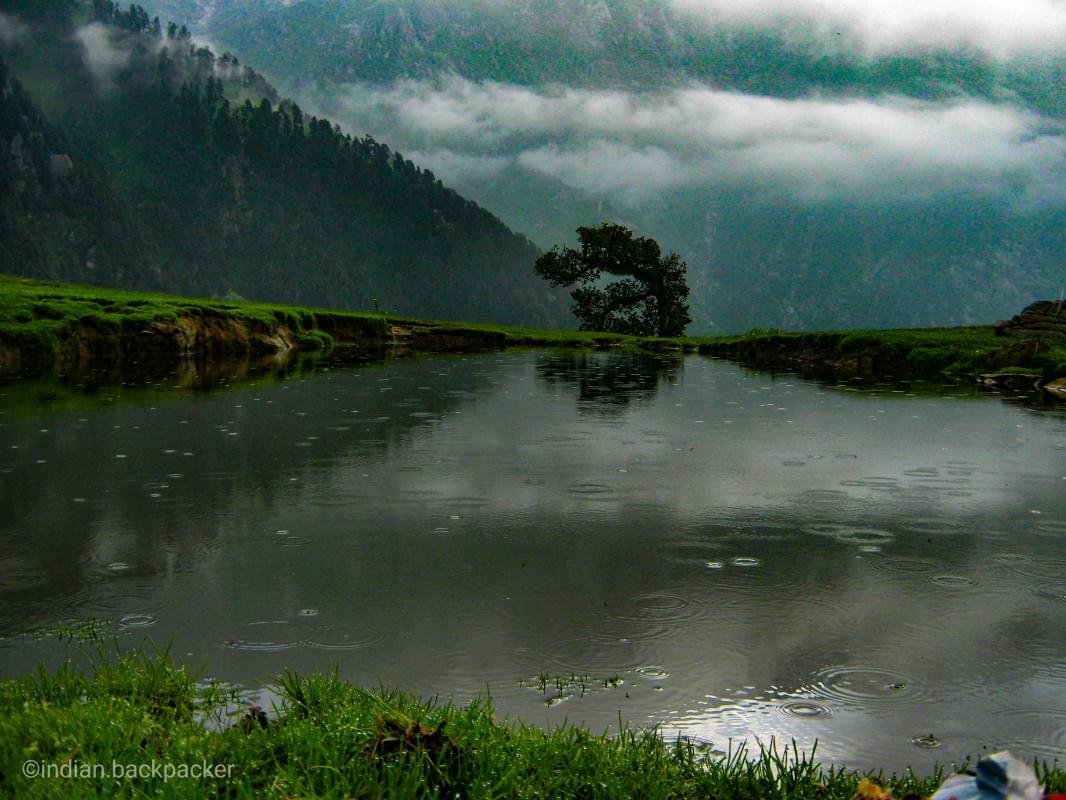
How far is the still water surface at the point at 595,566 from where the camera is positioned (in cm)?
493

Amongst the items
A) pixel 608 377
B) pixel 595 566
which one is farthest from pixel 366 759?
pixel 608 377

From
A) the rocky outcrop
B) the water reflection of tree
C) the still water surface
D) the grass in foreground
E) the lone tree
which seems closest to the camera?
the grass in foreground

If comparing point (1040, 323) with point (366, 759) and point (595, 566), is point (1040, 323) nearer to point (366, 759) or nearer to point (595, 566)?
point (595, 566)

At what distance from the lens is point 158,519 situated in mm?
8758

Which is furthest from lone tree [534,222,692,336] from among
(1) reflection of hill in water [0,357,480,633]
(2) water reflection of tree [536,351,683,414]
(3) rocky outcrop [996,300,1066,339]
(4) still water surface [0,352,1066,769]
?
(4) still water surface [0,352,1066,769]

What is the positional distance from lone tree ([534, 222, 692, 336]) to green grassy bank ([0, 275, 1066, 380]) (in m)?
29.9

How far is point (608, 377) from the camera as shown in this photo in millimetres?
29594

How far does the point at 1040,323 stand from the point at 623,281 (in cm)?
5136

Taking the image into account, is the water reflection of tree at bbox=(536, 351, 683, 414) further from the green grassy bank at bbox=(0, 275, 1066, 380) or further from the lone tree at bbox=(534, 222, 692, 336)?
the lone tree at bbox=(534, 222, 692, 336)

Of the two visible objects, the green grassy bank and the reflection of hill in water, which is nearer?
the reflection of hill in water

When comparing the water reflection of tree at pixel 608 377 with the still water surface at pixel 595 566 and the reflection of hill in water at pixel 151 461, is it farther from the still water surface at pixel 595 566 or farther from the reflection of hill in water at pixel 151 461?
the still water surface at pixel 595 566

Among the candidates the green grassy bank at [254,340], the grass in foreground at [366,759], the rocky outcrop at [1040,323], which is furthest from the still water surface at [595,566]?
the rocky outcrop at [1040,323]

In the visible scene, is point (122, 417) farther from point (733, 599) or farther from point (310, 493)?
point (733, 599)

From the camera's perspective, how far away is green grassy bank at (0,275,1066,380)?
29.8 meters
